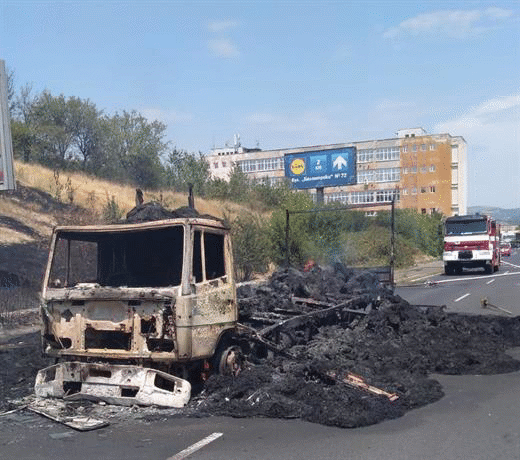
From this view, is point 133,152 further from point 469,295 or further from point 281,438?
point 281,438

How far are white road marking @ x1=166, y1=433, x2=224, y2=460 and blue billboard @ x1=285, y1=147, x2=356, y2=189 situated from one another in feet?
136

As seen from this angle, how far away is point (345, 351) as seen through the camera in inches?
379

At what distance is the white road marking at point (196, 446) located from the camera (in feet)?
18.0

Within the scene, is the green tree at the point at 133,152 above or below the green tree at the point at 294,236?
above

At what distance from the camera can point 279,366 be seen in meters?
8.28

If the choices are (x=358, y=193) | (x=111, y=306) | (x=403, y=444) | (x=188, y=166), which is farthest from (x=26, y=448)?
(x=358, y=193)

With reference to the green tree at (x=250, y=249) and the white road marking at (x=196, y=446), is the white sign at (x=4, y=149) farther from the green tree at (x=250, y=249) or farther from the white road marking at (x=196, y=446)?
the white road marking at (x=196, y=446)

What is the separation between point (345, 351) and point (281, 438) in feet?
12.4

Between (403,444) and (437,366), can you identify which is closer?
(403,444)

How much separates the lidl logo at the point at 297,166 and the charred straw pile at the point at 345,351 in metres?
35.9

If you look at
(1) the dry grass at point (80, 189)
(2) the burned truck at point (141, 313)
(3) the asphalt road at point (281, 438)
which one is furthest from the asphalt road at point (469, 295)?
(1) the dry grass at point (80, 189)

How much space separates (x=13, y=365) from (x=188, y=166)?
176 feet

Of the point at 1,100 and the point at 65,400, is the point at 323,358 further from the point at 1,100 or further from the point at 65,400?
the point at 1,100

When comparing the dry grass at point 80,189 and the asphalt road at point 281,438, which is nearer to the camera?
the asphalt road at point 281,438
